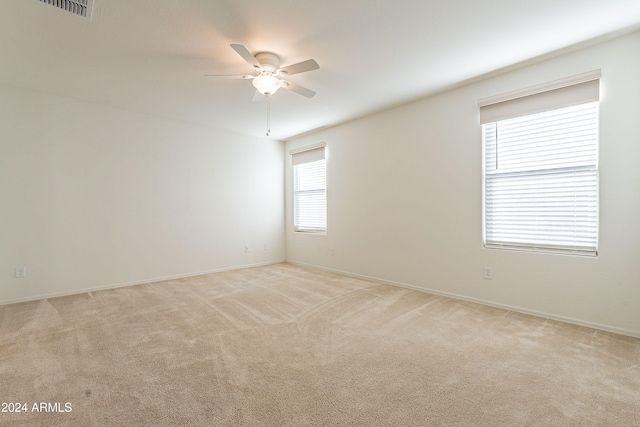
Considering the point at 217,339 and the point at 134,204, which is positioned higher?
the point at 134,204

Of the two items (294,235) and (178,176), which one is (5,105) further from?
(294,235)

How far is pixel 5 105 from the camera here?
3.37 meters

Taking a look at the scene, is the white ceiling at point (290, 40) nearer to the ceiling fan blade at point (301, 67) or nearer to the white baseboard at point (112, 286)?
the ceiling fan blade at point (301, 67)

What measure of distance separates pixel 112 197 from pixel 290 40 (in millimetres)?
3370

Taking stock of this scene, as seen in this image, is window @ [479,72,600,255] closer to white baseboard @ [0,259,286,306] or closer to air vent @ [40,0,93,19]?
air vent @ [40,0,93,19]

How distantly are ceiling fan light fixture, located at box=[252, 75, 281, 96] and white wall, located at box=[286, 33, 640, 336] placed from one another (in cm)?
203

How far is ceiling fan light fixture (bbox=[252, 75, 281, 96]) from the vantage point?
8.96 feet

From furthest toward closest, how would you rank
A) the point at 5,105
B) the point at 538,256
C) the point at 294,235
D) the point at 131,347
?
the point at 294,235 < the point at 5,105 < the point at 538,256 < the point at 131,347

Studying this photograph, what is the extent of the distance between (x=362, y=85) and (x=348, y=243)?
2481 millimetres

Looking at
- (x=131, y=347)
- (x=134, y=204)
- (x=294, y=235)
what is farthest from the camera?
(x=294, y=235)

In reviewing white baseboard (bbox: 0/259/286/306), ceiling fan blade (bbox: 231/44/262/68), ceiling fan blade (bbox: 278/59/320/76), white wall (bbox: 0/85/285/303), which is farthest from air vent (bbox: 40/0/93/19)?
white baseboard (bbox: 0/259/286/306)

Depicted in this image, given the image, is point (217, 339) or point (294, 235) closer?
point (217, 339)

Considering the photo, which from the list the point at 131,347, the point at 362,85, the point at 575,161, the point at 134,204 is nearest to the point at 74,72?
the point at 134,204

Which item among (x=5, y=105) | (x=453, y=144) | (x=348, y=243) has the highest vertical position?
(x=5, y=105)
